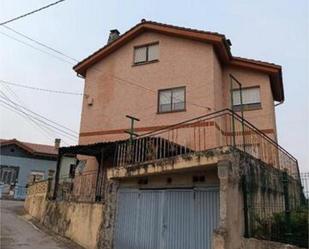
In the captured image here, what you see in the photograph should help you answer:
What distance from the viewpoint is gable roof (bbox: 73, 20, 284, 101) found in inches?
613

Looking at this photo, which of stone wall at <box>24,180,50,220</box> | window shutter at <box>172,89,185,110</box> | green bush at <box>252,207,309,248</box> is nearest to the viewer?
green bush at <box>252,207,309,248</box>

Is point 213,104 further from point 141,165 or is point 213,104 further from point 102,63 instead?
point 102,63

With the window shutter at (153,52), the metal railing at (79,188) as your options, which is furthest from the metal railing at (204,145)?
the window shutter at (153,52)

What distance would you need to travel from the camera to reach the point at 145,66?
17.1m

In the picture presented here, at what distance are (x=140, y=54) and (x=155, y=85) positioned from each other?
7.74ft

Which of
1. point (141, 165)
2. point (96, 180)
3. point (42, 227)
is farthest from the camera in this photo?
point (42, 227)

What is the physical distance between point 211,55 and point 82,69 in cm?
786

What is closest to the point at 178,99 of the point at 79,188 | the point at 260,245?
the point at 79,188

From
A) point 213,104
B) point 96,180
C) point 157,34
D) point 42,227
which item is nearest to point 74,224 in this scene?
point 96,180

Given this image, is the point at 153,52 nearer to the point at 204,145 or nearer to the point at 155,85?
the point at 155,85

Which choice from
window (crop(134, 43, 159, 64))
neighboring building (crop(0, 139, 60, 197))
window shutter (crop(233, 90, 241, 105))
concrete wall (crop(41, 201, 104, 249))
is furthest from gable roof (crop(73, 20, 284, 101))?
neighboring building (crop(0, 139, 60, 197))

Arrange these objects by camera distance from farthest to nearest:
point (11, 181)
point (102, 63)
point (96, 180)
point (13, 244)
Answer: point (11, 181) → point (102, 63) → point (96, 180) → point (13, 244)

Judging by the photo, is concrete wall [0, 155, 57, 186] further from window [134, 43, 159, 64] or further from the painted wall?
Answer: window [134, 43, 159, 64]

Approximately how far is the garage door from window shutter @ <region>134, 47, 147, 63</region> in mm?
8321
